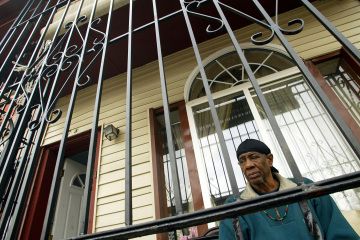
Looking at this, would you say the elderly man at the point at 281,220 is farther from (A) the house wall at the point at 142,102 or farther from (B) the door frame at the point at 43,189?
(B) the door frame at the point at 43,189

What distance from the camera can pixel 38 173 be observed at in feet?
14.9

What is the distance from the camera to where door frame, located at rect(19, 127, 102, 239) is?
13.1ft

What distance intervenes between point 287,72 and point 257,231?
108 inches

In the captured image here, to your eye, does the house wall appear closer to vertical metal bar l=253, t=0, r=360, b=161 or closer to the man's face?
the man's face

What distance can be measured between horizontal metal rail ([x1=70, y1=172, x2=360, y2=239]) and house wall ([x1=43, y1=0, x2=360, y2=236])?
2.55 m

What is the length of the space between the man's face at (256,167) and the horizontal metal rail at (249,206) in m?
1.22

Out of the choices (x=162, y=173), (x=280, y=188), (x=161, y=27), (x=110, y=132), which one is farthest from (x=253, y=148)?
(x=161, y=27)

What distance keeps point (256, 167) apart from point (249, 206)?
4.19ft

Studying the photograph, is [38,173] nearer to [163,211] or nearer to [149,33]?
[163,211]

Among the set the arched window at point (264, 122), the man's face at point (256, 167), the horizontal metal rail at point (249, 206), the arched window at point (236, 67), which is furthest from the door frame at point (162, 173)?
the horizontal metal rail at point (249, 206)

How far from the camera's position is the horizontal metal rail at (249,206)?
821 millimetres

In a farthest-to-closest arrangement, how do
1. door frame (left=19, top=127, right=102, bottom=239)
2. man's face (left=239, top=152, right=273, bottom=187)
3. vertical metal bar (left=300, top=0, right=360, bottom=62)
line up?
door frame (left=19, top=127, right=102, bottom=239), man's face (left=239, top=152, right=273, bottom=187), vertical metal bar (left=300, top=0, right=360, bottom=62)

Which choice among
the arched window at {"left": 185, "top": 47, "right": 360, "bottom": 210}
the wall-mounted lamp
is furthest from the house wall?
the arched window at {"left": 185, "top": 47, "right": 360, "bottom": 210}

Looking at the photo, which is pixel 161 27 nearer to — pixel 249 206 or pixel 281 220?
pixel 281 220
